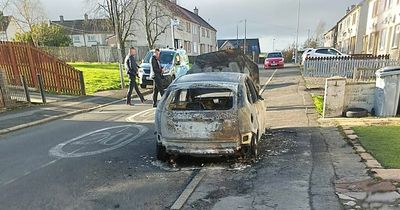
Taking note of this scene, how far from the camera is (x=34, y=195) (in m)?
4.35

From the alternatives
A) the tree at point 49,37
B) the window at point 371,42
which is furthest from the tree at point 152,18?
the window at point 371,42

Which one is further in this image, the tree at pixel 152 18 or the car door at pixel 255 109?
the tree at pixel 152 18

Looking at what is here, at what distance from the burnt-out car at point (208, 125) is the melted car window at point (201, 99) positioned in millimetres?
24

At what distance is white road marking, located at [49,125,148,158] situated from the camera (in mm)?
6241

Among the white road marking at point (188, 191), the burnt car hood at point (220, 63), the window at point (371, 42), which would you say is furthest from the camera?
the window at point (371, 42)

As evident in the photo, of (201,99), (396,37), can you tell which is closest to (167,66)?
(201,99)

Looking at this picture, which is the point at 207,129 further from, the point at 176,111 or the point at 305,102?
the point at 305,102

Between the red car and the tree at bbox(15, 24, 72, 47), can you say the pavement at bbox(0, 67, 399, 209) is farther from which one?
the tree at bbox(15, 24, 72, 47)

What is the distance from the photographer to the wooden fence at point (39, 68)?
536 inches

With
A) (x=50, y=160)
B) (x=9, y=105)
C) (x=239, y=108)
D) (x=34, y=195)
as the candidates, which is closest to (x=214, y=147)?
(x=239, y=108)

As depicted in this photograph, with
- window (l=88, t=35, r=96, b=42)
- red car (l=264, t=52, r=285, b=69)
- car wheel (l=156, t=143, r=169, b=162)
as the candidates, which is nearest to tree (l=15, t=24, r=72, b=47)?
window (l=88, t=35, r=96, b=42)

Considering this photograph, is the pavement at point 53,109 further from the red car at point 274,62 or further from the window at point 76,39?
the window at point 76,39

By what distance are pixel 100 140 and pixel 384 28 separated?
84.3 ft

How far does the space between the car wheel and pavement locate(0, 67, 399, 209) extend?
0.10 metres
